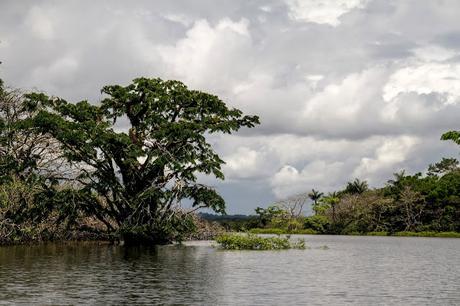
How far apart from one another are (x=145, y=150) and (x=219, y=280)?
27.8 metres

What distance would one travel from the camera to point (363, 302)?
23219 millimetres

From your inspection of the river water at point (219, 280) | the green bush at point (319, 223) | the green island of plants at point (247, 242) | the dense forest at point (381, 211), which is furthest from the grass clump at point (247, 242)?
the green bush at point (319, 223)

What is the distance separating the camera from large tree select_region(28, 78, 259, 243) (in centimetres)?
5331

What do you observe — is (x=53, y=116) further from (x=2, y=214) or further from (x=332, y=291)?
(x=332, y=291)

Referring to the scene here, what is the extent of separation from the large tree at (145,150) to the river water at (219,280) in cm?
1019

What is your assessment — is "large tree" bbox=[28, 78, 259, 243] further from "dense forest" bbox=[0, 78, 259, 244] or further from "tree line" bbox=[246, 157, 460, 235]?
"tree line" bbox=[246, 157, 460, 235]

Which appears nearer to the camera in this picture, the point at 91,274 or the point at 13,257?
the point at 91,274

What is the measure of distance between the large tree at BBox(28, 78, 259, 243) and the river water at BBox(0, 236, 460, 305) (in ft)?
33.4

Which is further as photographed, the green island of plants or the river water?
the green island of plants

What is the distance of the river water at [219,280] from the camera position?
23.4 meters

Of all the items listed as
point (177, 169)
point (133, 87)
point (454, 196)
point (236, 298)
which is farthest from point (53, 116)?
point (454, 196)

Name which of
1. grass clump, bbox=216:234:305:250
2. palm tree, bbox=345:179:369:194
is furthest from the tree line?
grass clump, bbox=216:234:305:250

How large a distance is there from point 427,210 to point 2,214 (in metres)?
79.2

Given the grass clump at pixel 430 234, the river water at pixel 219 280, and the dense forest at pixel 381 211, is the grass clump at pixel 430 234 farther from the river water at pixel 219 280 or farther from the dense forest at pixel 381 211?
the river water at pixel 219 280
